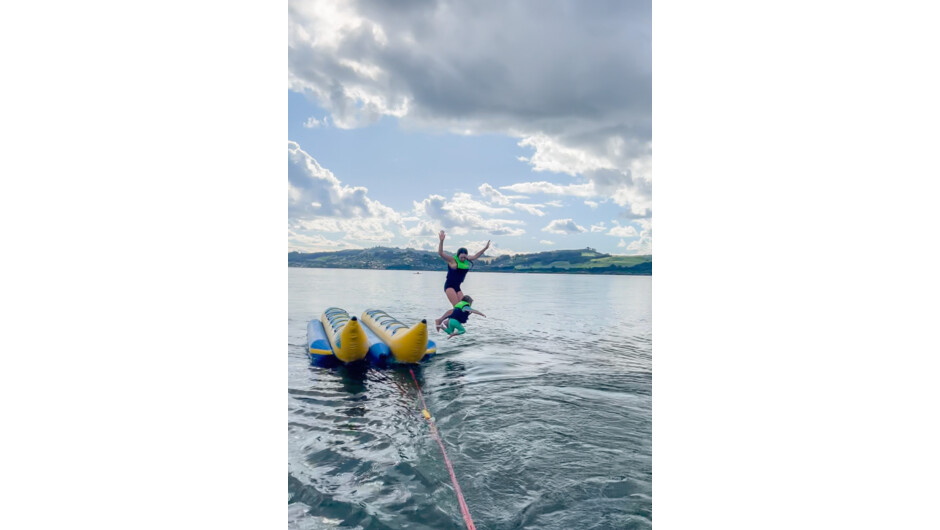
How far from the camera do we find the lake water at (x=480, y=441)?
3193 mm

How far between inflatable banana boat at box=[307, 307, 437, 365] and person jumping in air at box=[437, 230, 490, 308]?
4.76 ft

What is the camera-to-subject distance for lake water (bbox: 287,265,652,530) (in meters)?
3.19

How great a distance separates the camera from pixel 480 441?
430 centimetres

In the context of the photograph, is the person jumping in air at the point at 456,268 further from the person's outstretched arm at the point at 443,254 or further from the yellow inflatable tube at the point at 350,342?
the yellow inflatable tube at the point at 350,342

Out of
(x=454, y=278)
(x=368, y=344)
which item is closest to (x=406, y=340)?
(x=368, y=344)

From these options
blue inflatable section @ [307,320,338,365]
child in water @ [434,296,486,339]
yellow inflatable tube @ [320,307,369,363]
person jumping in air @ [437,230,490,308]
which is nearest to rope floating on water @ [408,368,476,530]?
child in water @ [434,296,486,339]

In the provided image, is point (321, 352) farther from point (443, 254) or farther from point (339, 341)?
point (443, 254)

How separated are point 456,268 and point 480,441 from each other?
1.84 m

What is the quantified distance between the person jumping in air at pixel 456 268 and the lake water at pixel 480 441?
4.09 feet

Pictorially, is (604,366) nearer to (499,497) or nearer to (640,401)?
(640,401)

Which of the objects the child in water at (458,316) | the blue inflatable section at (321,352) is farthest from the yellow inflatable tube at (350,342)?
the child in water at (458,316)

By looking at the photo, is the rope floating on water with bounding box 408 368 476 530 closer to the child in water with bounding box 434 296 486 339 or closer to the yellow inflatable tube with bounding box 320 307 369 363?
the child in water with bounding box 434 296 486 339

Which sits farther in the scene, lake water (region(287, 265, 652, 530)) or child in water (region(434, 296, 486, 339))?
child in water (region(434, 296, 486, 339))

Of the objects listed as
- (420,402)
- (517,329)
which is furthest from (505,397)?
(517,329)
